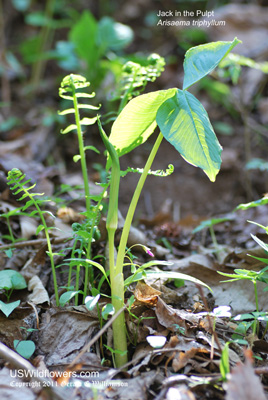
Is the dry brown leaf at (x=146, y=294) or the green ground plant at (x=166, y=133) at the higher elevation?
the green ground plant at (x=166, y=133)

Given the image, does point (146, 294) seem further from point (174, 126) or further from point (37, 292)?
point (174, 126)

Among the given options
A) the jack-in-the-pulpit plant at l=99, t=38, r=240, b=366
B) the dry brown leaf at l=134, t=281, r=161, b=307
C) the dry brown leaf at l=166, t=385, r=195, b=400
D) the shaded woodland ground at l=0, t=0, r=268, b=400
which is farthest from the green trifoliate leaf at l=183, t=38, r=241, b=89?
the dry brown leaf at l=166, t=385, r=195, b=400

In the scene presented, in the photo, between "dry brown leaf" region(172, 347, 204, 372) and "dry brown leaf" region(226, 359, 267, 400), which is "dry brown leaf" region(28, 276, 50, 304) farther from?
"dry brown leaf" region(226, 359, 267, 400)

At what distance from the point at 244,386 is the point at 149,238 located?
1.08m

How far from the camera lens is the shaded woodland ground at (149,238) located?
99 cm

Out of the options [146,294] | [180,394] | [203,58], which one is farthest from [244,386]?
[203,58]

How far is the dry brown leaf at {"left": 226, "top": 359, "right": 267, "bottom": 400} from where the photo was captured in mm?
816

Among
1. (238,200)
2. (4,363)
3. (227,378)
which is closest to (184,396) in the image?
(227,378)

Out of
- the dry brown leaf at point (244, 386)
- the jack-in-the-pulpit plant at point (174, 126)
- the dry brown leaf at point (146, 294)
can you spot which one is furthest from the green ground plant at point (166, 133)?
the dry brown leaf at point (244, 386)

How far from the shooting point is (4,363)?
3.41 ft

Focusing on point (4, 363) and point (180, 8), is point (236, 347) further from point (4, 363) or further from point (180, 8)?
point (180, 8)

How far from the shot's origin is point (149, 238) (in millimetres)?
1868

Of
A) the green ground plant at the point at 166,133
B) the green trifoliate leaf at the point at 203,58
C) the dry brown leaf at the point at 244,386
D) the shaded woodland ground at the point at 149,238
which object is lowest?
the shaded woodland ground at the point at 149,238

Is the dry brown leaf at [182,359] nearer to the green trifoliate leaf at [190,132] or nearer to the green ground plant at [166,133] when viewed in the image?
the green ground plant at [166,133]
